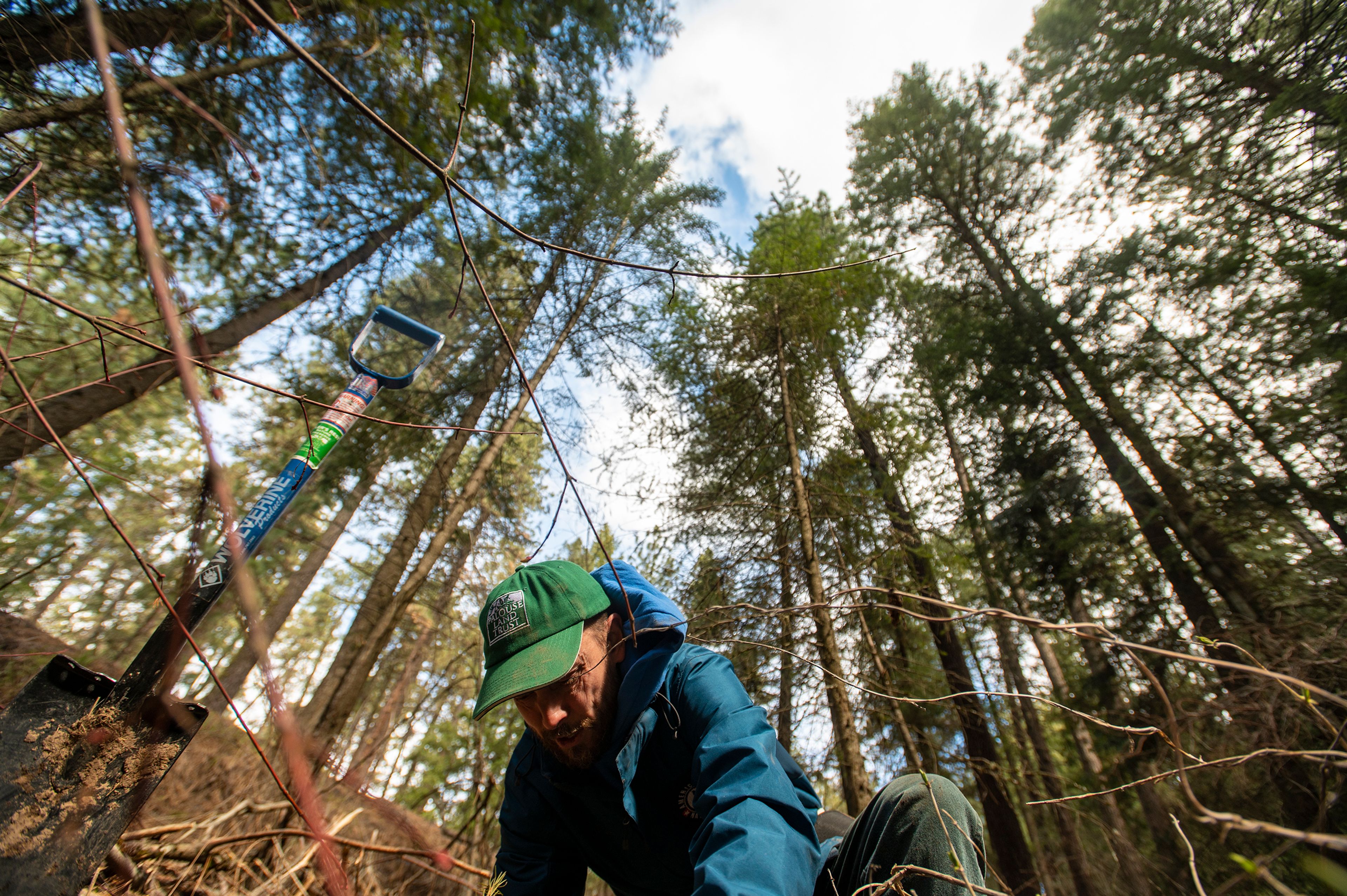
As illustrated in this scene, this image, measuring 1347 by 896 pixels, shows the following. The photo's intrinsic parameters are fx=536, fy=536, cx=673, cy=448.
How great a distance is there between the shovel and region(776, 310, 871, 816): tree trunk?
3.22 meters

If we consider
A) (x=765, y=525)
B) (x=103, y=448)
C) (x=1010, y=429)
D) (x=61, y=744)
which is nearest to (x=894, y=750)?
(x=765, y=525)

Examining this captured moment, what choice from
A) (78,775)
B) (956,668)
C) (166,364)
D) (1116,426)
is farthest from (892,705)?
(166,364)

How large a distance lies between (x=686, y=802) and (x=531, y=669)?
28.1 inches

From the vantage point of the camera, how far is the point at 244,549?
1578mm

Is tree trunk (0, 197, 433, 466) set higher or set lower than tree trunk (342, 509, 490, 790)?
higher

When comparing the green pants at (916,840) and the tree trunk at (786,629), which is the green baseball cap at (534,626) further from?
the tree trunk at (786,629)

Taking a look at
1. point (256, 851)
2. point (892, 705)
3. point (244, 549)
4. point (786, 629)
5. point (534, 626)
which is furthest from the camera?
point (892, 705)

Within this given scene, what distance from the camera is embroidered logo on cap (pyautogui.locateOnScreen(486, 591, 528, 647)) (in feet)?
6.34

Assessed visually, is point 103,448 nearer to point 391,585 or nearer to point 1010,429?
point 391,585

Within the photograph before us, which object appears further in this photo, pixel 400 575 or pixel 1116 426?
pixel 1116 426

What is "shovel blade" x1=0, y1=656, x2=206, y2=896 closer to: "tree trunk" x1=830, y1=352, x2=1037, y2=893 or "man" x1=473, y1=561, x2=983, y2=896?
"man" x1=473, y1=561, x2=983, y2=896

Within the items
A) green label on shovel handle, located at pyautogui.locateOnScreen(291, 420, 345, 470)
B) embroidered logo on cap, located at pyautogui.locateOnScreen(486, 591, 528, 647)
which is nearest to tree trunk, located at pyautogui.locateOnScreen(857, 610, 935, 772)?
embroidered logo on cap, located at pyautogui.locateOnScreen(486, 591, 528, 647)

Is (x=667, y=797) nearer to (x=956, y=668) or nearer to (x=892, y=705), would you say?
(x=892, y=705)

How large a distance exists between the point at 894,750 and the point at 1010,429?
15.4 feet
